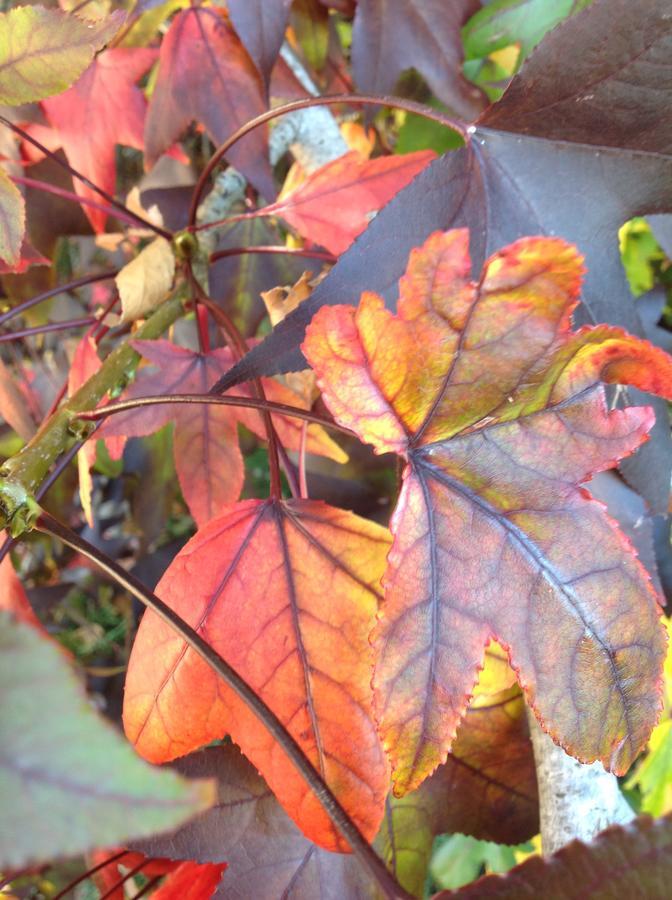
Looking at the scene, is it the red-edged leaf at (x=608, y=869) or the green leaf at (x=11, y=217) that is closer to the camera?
the red-edged leaf at (x=608, y=869)

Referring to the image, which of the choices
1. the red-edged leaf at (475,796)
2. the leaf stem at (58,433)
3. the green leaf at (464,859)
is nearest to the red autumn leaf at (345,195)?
the leaf stem at (58,433)

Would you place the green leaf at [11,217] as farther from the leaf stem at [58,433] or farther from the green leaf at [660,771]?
the green leaf at [660,771]

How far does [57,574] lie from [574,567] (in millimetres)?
1152

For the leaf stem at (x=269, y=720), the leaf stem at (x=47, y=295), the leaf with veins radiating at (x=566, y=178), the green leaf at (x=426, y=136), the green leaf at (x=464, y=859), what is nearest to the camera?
the leaf stem at (x=269, y=720)

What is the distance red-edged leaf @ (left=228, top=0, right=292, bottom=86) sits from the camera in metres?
0.64

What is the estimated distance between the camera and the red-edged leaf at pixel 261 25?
636mm

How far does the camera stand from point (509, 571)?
16.0 inches

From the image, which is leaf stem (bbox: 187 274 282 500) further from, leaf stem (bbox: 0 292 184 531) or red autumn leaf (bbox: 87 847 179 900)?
red autumn leaf (bbox: 87 847 179 900)

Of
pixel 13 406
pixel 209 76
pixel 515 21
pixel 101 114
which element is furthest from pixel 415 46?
pixel 13 406

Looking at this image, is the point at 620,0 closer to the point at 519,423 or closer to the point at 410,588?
the point at 519,423

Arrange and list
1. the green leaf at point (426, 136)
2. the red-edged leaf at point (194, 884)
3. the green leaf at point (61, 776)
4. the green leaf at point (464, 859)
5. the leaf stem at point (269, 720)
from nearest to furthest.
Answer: the green leaf at point (61, 776) < the leaf stem at point (269, 720) < the red-edged leaf at point (194, 884) < the green leaf at point (426, 136) < the green leaf at point (464, 859)

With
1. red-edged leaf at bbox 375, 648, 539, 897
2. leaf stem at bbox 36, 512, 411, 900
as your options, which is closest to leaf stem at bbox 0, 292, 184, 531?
leaf stem at bbox 36, 512, 411, 900

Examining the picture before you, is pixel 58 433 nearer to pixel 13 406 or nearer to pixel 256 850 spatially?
pixel 13 406

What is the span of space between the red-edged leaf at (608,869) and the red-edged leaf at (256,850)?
288 mm
